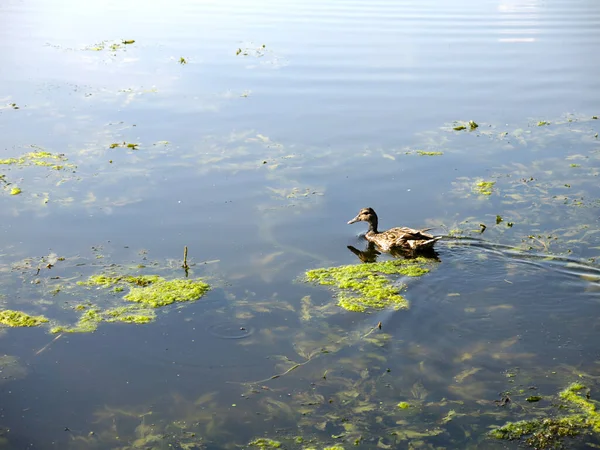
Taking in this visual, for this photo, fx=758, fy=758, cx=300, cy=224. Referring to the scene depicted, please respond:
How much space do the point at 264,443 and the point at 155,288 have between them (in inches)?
114

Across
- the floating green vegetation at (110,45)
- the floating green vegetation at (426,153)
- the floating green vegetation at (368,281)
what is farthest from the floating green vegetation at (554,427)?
the floating green vegetation at (110,45)

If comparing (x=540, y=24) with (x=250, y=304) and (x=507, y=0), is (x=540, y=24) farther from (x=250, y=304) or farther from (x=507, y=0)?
(x=250, y=304)

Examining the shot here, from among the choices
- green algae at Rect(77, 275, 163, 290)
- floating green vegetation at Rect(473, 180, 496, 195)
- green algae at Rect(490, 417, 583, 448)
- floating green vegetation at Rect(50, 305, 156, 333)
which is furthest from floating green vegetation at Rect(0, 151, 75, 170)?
green algae at Rect(490, 417, 583, 448)

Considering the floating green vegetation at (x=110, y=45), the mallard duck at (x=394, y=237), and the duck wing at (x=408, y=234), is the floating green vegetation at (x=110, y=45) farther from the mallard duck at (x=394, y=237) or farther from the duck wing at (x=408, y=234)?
the duck wing at (x=408, y=234)

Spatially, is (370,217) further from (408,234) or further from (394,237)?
(408,234)

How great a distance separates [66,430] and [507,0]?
26.4 metres

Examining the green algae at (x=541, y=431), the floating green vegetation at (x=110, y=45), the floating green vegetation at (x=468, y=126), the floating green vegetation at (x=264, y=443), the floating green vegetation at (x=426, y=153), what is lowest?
the floating green vegetation at (x=264, y=443)

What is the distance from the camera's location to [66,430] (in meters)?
6.16

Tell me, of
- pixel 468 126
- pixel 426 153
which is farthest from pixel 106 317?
pixel 468 126

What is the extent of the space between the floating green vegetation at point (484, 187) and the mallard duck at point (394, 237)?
1.66 m

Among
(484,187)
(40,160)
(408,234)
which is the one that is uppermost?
(40,160)

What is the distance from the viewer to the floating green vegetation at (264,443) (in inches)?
234

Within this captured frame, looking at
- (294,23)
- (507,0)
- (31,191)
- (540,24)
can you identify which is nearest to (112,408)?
(31,191)

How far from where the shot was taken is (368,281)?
874 cm
